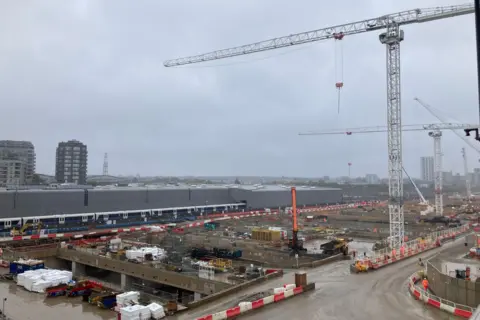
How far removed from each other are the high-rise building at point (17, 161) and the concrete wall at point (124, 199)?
56210 millimetres

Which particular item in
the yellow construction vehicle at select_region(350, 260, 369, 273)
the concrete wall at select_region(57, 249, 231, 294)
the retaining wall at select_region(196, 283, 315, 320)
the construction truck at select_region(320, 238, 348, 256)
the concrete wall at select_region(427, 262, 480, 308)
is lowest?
the concrete wall at select_region(57, 249, 231, 294)

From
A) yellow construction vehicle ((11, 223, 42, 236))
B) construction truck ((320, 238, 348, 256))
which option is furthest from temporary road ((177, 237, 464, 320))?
yellow construction vehicle ((11, 223, 42, 236))

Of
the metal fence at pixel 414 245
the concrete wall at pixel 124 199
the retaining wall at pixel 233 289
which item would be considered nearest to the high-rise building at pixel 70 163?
the concrete wall at pixel 124 199

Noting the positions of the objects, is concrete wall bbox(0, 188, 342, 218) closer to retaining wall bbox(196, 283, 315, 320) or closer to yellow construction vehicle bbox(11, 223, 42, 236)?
yellow construction vehicle bbox(11, 223, 42, 236)

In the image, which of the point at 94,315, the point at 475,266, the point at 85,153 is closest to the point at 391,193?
the point at 475,266

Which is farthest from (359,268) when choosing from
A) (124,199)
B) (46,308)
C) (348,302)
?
(124,199)

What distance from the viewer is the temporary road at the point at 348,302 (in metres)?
14.0

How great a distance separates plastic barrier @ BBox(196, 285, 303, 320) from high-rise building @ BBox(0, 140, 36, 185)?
10093 centimetres

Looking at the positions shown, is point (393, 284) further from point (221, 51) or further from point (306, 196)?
point (306, 196)

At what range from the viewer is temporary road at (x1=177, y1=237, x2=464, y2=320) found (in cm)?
1396

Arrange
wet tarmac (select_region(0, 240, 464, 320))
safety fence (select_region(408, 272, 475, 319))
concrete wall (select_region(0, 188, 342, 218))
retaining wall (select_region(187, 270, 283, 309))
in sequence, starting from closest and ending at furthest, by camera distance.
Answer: safety fence (select_region(408, 272, 475, 319)), wet tarmac (select_region(0, 240, 464, 320)), retaining wall (select_region(187, 270, 283, 309)), concrete wall (select_region(0, 188, 342, 218))

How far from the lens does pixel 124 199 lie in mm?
58156

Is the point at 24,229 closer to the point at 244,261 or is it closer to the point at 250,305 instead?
the point at 244,261

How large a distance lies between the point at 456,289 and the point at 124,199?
51005 millimetres
